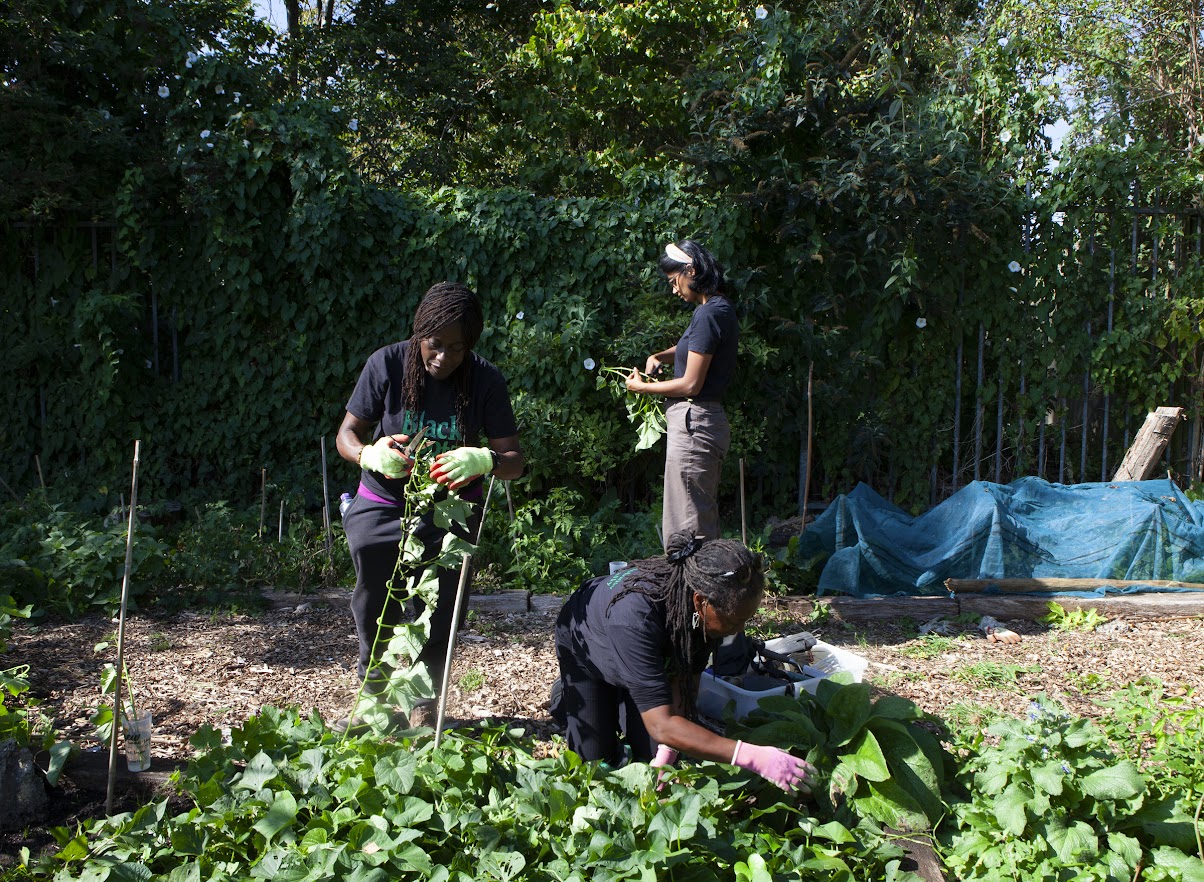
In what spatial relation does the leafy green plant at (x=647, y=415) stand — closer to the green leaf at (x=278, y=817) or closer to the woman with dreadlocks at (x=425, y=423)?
the woman with dreadlocks at (x=425, y=423)

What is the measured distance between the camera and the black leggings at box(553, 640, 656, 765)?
2.93m

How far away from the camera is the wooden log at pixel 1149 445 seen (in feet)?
21.4

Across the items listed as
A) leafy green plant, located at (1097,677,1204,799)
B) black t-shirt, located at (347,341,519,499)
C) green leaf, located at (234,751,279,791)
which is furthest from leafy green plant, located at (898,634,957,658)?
green leaf, located at (234,751,279,791)

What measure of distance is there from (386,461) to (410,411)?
31 cm

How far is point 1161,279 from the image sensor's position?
693 cm

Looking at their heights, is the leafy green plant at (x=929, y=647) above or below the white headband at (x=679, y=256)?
below

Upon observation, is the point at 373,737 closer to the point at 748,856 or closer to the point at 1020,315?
the point at 748,856

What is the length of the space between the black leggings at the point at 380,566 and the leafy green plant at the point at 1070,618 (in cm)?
346

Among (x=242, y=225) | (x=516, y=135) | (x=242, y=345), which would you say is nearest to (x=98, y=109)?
(x=242, y=225)

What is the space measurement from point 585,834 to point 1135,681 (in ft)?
10.4

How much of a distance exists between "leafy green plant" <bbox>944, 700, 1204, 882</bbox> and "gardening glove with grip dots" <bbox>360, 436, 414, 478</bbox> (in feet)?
6.02

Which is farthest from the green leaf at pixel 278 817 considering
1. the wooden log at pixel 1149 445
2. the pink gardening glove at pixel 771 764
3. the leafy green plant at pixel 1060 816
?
the wooden log at pixel 1149 445

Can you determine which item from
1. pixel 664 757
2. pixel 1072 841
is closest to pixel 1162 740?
pixel 1072 841

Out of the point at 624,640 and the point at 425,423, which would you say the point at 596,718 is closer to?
the point at 624,640
